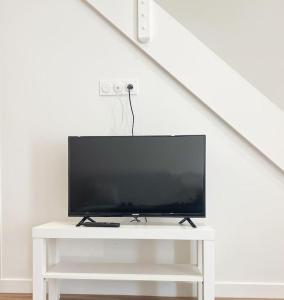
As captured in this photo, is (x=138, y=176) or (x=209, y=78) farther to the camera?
(x=209, y=78)

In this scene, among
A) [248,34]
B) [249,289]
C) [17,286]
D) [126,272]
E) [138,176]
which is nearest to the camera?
[126,272]

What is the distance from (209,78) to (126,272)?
1.37m

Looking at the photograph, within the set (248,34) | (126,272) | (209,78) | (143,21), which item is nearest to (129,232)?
(126,272)

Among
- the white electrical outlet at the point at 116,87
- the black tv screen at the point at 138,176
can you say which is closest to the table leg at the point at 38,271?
the black tv screen at the point at 138,176

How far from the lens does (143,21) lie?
2.22 meters

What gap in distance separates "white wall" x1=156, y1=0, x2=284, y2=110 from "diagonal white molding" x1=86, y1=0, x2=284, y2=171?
0.34m

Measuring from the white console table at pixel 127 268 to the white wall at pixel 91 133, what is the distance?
276 millimetres

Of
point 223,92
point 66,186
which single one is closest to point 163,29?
point 223,92

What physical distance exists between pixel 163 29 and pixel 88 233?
1441 millimetres

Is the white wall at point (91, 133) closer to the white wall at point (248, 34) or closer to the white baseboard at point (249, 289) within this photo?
the white baseboard at point (249, 289)

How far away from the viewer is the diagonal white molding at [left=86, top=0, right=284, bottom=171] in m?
2.17

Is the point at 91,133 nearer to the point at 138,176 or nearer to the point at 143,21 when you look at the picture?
the point at 138,176

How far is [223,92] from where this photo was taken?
219 centimetres

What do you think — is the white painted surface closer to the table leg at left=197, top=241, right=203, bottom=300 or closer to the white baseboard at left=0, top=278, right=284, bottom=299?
the table leg at left=197, top=241, right=203, bottom=300
